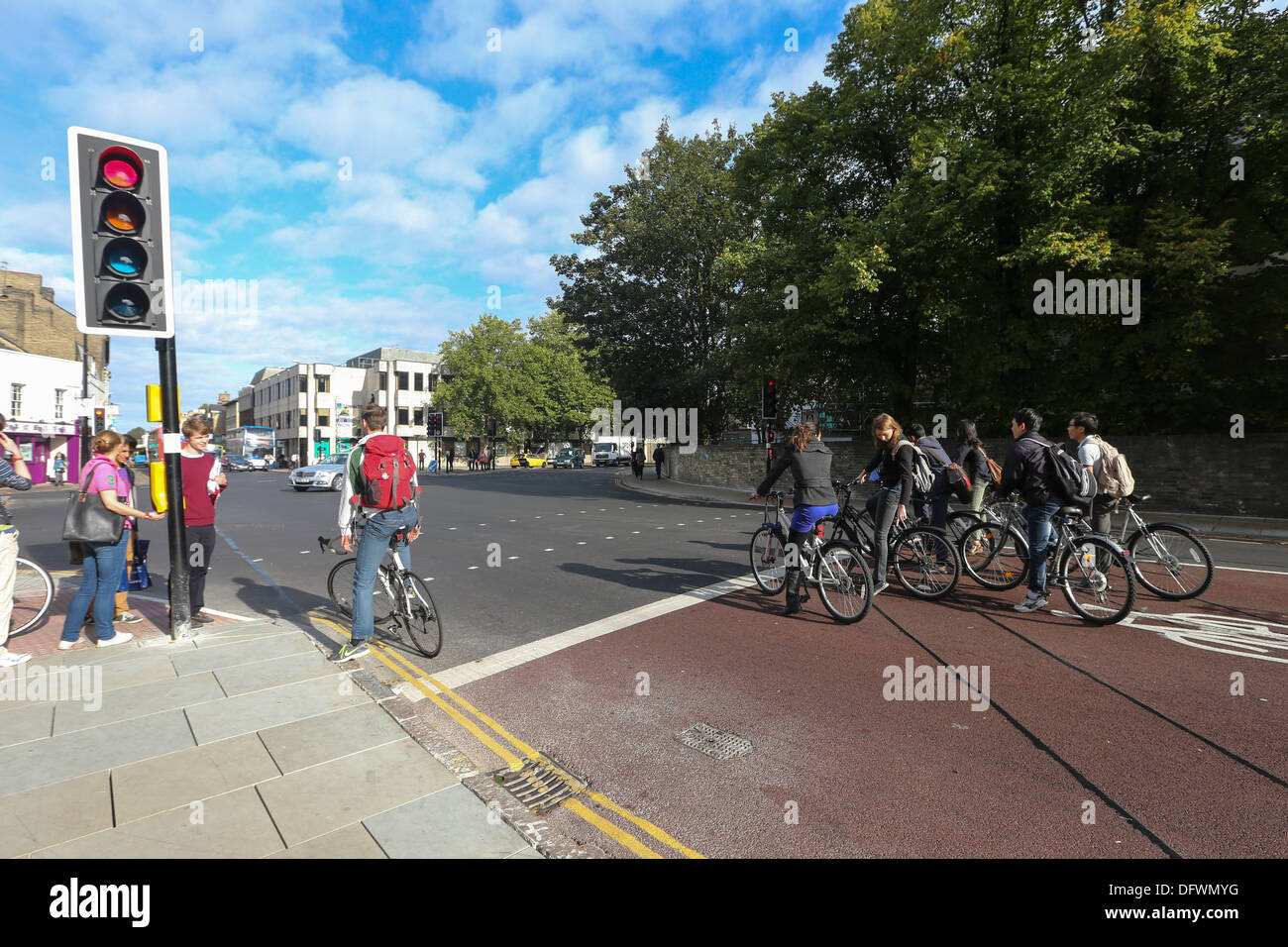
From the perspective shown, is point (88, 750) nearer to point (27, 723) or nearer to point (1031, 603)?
point (27, 723)

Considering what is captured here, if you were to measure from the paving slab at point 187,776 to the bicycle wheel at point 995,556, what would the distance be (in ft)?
23.1

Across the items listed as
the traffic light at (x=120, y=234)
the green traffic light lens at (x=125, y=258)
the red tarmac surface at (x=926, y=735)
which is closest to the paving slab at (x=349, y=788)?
the red tarmac surface at (x=926, y=735)

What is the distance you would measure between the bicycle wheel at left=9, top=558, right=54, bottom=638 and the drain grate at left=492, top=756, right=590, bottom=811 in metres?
5.36

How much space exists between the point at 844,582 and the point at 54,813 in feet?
18.8

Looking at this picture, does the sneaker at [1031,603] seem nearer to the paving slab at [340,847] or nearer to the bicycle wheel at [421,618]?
the bicycle wheel at [421,618]

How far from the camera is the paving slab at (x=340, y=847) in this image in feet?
8.55

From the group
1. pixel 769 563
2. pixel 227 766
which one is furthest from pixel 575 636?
pixel 227 766

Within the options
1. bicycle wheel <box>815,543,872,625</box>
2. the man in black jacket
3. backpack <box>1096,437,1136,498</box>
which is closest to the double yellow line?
bicycle wheel <box>815,543,872,625</box>

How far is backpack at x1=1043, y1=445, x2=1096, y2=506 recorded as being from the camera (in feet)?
19.9

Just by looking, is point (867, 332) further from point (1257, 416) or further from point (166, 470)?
point (166, 470)

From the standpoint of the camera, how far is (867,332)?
19250 mm
